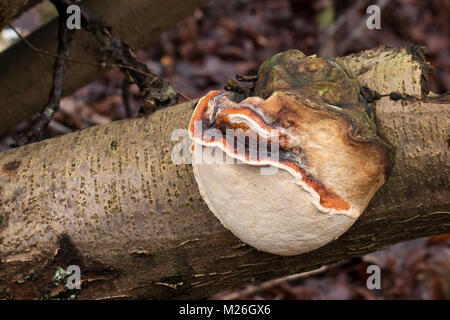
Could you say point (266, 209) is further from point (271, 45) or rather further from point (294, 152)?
point (271, 45)

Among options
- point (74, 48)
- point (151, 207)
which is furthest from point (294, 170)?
point (74, 48)

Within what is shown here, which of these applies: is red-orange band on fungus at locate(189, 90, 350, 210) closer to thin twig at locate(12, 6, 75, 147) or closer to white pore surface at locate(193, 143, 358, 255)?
white pore surface at locate(193, 143, 358, 255)

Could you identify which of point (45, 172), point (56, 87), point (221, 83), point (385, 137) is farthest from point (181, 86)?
point (385, 137)

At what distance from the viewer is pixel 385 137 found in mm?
1308

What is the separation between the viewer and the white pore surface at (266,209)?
3.86 ft

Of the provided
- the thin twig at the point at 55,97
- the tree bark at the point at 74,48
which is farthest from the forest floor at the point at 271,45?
the thin twig at the point at 55,97

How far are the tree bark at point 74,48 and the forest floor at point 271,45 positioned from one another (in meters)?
1.05

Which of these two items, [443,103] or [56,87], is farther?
[56,87]

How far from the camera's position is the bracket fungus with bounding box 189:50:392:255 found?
45.8 inches

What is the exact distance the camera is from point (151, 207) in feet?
4.66

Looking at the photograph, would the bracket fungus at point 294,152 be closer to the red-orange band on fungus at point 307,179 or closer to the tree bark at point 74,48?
the red-orange band on fungus at point 307,179

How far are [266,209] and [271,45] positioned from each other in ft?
13.0

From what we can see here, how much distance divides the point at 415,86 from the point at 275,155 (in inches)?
19.7
